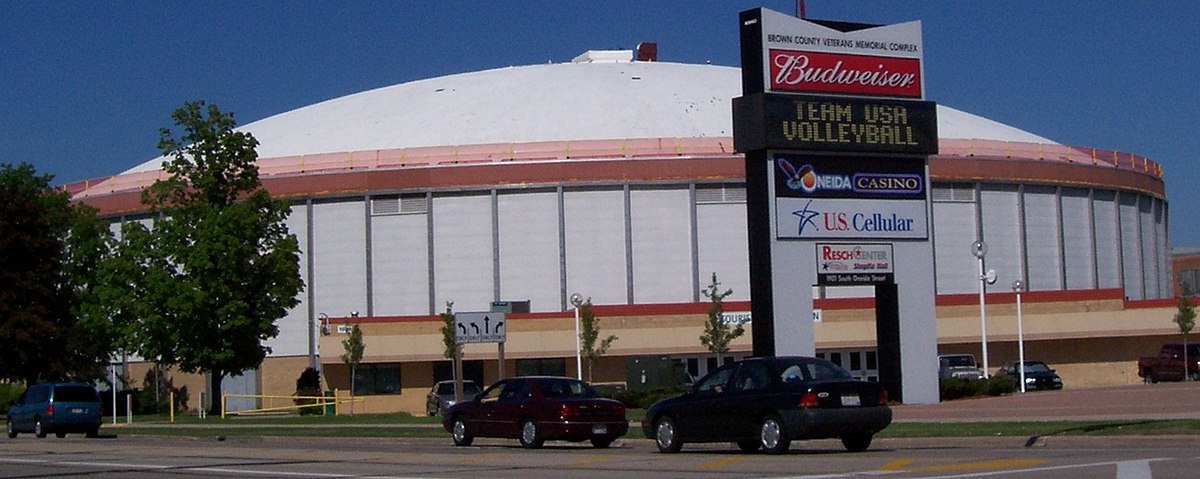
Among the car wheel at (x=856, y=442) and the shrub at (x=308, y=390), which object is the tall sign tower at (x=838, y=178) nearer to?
the car wheel at (x=856, y=442)

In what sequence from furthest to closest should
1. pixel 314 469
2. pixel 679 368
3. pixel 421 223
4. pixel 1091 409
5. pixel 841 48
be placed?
1. pixel 421 223
2. pixel 679 368
3. pixel 841 48
4. pixel 1091 409
5. pixel 314 469

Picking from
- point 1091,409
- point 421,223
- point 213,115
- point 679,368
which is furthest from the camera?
point 421,223

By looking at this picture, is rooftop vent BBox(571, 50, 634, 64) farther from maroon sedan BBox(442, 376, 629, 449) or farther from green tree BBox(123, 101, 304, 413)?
maroon sedan BBox(442, 376, 629, 449)

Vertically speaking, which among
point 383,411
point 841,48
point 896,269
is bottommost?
point 383,411

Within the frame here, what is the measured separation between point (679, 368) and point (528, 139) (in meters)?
15.7

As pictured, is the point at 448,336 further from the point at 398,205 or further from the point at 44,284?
the point at 44,284

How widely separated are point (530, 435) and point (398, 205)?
43764 millimetres

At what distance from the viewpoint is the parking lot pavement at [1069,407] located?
30.9m

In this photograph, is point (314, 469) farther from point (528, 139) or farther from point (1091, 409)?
point (528, 139)

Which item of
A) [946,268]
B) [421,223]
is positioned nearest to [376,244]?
[421,223]

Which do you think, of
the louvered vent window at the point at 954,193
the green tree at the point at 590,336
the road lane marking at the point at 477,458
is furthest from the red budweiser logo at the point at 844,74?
the louvered vent window at the point at 954,193

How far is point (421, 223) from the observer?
7094 cm

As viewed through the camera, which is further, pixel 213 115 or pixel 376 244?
pixel 376 244

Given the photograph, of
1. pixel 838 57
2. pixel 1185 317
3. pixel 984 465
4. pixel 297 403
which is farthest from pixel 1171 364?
pixel 984 465
